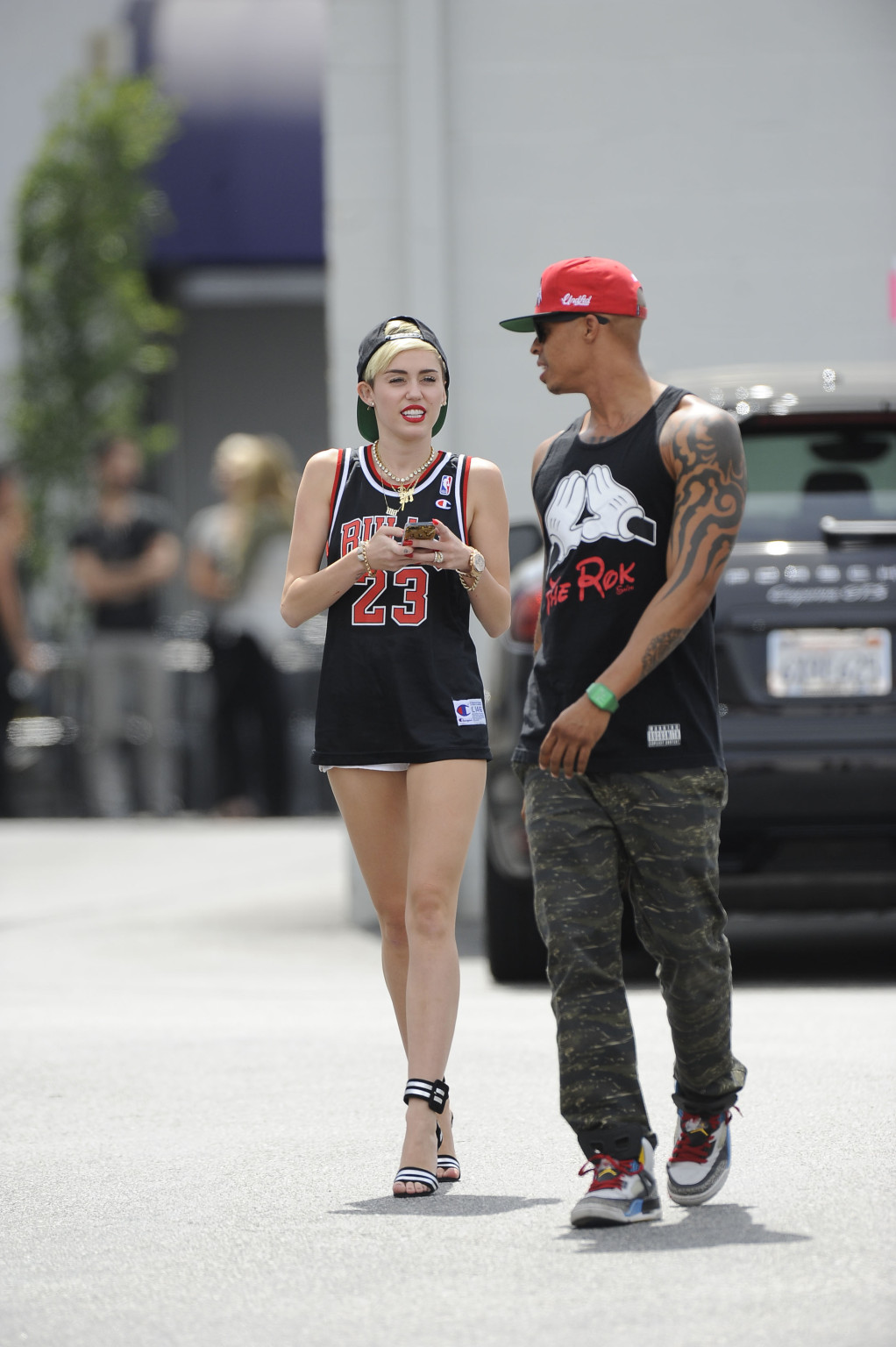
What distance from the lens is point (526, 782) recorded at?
4.43 m

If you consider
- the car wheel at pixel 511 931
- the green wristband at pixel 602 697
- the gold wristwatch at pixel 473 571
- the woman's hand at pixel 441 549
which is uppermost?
the woman's hand at pixel 441 549

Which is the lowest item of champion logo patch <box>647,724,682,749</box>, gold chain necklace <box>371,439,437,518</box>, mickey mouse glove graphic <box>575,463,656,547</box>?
champion logo patch <box>647,724,682,749</box>

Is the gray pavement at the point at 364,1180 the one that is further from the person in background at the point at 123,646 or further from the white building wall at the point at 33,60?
the white building wall at the point at 33,60

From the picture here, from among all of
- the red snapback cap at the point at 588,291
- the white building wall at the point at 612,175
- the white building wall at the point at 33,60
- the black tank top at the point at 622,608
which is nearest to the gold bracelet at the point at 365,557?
the black tank top at the point at 622,608

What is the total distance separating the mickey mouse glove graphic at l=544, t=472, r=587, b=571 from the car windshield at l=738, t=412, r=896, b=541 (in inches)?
108

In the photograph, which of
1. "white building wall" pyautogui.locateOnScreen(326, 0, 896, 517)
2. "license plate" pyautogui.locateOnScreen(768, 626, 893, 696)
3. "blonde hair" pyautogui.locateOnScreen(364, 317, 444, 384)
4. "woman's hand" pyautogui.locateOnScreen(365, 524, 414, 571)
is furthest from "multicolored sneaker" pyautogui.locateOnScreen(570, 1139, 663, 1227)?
"white building wall" pyautogui.locateOnScreen(326, 0, 896, 517)

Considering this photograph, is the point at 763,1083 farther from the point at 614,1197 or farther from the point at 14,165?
the point at 14,165

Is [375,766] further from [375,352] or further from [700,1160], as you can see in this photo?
[700,1160]

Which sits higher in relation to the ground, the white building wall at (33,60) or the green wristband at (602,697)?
the white building wall at (33,60)

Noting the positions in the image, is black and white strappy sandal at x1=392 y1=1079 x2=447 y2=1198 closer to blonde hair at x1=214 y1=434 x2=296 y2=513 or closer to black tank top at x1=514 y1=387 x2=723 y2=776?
black tank top at x1=514 y1=387 x2=723 y2=776

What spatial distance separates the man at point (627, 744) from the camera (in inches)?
167

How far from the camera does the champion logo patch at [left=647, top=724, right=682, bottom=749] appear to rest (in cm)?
430

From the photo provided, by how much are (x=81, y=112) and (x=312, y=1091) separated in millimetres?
15327

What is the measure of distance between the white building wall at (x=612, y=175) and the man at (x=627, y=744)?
202 inches
